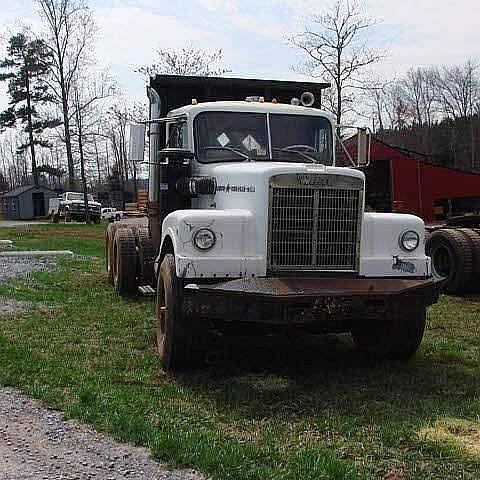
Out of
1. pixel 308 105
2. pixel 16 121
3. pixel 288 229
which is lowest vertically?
pixel 288 229

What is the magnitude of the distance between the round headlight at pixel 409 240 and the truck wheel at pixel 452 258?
526 centimetres

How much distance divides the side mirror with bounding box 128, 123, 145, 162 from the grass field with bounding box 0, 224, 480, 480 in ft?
6.53

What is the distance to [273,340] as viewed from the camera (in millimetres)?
8398

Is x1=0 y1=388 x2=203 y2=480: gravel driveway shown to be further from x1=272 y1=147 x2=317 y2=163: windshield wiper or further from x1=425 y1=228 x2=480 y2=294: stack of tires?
x1=425 y1=228 x2=480 y2=294: stack of tires

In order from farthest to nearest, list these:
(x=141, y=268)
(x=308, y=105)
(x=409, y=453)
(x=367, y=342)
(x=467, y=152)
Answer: (x=467, y=152)
(x=141, y=268)
(x=308, y=105)
(x=367, y=342)
(x=409, y=453)

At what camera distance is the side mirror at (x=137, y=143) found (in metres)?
8.23

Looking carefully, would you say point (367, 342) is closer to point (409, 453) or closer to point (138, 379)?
point (138, 379)

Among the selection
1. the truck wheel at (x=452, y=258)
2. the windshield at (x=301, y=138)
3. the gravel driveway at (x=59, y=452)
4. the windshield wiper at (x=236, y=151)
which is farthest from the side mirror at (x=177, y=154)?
the truck wheel at (x=452, y=258)

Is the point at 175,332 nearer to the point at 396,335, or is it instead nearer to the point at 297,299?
the point at 297,299

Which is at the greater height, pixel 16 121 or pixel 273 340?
pixel 16 121

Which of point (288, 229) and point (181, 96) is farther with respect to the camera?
point (181, 96)

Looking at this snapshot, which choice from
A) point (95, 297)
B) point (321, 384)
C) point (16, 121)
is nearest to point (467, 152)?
point (16, 121)

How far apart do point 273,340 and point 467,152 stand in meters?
56.4

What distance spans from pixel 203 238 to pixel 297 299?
104cm
